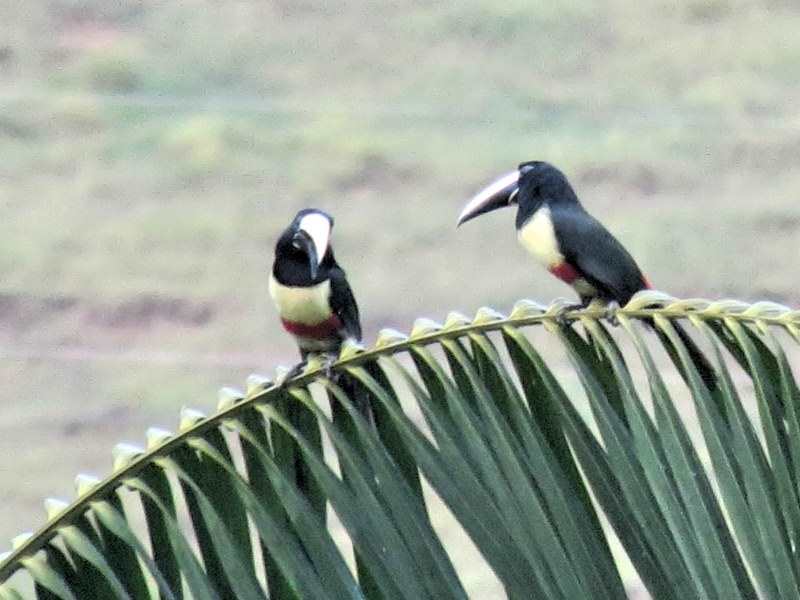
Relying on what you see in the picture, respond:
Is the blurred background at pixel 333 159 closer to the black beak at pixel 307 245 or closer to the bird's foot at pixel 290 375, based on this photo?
the black beak at pixel 307 245

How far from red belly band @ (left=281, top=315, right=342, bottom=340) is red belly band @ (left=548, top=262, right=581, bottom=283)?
23cm

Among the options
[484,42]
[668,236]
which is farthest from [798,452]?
[484,42]

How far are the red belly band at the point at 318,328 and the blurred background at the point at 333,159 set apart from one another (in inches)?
92.3

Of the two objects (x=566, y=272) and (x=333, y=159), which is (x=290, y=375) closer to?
(x=566, y=272)

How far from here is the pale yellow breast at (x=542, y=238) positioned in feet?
5.33

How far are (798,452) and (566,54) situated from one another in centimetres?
403

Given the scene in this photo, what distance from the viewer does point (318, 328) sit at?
64.0 inches

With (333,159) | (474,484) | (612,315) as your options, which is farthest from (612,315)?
(333,159)

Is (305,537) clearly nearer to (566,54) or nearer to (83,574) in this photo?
(83,574)

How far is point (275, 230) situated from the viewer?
4652 mm

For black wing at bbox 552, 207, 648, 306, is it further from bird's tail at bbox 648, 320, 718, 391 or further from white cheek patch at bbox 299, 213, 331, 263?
bird's tail at bbox 648, 320, 718, 391

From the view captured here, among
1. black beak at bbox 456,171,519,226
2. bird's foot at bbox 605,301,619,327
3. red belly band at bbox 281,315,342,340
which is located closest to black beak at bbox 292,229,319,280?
red belly band at bbox 281,315,342,340

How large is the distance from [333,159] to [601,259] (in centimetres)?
320

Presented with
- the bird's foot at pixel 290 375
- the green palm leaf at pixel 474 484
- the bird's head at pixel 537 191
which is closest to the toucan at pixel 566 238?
the bird's head at pixel 537 191
